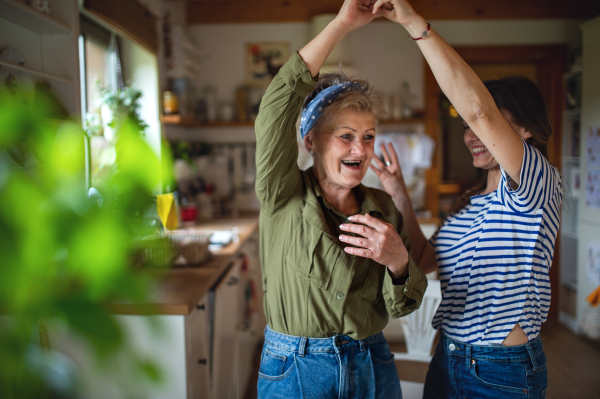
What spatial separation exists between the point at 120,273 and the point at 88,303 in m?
0.03

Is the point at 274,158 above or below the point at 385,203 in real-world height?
above

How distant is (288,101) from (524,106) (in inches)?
24.1

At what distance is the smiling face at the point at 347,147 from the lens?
110 cm

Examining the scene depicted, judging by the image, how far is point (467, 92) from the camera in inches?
34.9

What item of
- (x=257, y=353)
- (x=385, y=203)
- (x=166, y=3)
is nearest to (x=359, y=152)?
(x=385, y=203)

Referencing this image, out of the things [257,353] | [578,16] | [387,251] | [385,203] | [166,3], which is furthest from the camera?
[578,16]

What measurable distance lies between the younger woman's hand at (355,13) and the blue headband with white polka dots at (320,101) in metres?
0.15

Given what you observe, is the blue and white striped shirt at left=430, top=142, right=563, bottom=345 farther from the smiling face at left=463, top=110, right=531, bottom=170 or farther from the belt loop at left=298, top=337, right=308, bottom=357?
the belt loop at left=298, top=337, right=308, bottom=357

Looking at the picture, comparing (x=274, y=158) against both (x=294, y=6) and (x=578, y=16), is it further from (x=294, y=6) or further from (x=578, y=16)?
(x=578, y=16)

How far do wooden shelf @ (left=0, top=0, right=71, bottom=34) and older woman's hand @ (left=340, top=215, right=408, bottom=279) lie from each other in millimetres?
1437

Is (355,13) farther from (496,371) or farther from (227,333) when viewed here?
(227,333)

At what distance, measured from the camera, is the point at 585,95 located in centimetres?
347

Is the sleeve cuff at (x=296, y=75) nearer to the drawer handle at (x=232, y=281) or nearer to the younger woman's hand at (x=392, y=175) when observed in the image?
the younger woman's hand at (x=392, y=175)

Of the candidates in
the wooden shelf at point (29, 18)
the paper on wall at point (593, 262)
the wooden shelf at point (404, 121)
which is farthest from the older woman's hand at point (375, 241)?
the wooden shelf at point (404, 121)
